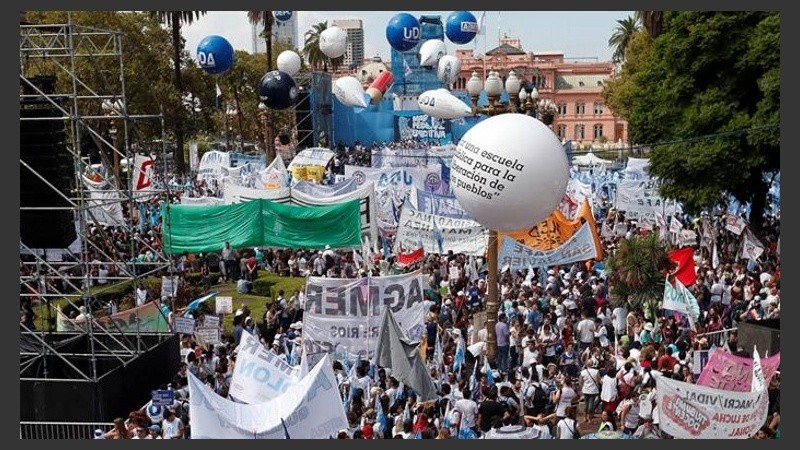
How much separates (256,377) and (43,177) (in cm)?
517

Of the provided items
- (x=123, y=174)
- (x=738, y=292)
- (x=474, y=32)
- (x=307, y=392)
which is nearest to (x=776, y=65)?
(x=738, y=292)

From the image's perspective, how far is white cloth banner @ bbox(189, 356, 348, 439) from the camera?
9.24 metres

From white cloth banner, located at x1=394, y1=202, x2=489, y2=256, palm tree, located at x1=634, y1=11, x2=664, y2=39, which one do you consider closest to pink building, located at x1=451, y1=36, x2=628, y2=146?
palm tree, located at x1=634, y1=11, x2=664, y2=39

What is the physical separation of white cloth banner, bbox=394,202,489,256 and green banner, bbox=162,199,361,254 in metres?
2.26

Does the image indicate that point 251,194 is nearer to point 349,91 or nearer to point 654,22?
point 349,91

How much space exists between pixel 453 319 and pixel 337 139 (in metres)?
40.6

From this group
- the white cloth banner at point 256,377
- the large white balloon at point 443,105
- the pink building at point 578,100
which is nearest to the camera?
the white cloth banner at point 256,377

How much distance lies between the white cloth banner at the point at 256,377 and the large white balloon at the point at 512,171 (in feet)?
10.6

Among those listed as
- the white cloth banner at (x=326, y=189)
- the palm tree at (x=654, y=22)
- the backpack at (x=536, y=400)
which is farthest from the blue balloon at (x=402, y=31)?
the backpack at (x=536, y=400)

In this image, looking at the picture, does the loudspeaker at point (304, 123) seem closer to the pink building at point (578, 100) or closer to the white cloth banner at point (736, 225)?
the white cloth banner at point (736, 225)

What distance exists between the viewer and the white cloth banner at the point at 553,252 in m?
17.0

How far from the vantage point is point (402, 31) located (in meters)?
39.0

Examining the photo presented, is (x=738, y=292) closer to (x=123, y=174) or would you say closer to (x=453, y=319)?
(x=453, y=319)

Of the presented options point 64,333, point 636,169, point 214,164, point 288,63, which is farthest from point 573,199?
point 288,63
